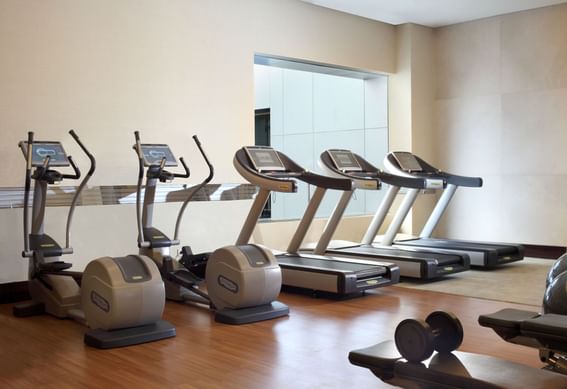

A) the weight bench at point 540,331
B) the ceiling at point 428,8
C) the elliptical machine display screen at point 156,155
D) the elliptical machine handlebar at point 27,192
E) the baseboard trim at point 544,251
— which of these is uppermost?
the ceiling at point 428,8

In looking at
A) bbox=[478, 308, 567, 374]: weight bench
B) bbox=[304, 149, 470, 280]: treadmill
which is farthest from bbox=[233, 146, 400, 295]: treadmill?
bbox=[478, 308, 567, 374]: weight bench

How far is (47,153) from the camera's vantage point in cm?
514

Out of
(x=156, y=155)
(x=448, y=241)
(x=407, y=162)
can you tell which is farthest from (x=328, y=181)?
(x=448, y=241)

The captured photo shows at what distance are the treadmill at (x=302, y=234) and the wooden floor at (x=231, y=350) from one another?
0.76 ft

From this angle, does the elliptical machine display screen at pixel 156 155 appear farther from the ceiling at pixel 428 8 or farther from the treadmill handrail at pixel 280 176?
the ceiling at pixel 428 8

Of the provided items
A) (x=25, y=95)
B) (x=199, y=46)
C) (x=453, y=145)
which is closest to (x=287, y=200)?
(x=199, y=46)

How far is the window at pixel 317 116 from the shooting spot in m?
8.19

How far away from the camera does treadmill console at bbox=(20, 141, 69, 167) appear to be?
5.09m

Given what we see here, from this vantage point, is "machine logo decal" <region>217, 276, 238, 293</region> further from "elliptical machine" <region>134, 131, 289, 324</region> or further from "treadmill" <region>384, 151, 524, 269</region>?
"treadmill" <region>384, 151, 524, 269</region>

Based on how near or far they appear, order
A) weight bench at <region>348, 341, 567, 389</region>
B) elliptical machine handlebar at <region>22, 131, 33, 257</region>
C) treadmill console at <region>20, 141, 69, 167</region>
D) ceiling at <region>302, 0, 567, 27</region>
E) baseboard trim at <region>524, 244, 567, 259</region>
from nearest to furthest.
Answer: weight bench at <region>348, 341, 567, 389</region>, elliptical machine handlebar at <region>22, 131, 33, 257</region>, treadmill console at <region>20, 141, 69, 167</region>, ceiling at <region>302, 0, 567, 27</region>, baseboard trim at <region>524, 244, 567, 259</region>

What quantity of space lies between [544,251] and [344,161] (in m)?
3.30

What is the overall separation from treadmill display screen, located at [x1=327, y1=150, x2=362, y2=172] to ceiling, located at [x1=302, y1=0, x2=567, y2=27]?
2183mm

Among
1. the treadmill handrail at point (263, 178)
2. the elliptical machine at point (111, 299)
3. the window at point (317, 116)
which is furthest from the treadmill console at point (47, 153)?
the window at point (317, 116)

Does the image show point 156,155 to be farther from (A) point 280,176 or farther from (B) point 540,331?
(B) point 540,331
